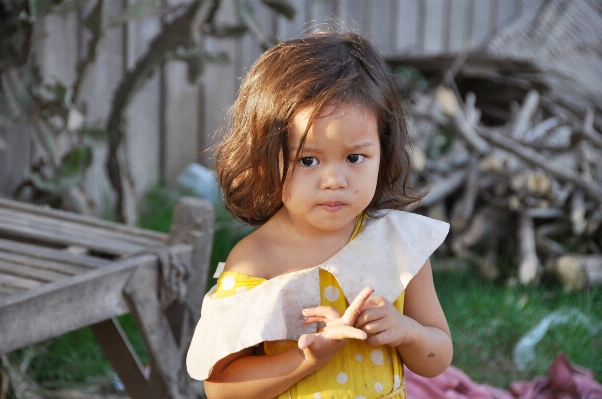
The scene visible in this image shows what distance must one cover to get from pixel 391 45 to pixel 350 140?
16.4 ft

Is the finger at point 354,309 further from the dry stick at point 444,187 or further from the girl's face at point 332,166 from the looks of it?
the dry stick at point 444,187

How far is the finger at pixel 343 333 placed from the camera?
4.12 feet

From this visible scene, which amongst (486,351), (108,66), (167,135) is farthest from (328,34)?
(167,135)

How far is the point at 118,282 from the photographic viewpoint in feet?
6.59

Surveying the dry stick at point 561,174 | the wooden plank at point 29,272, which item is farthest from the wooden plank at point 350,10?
the wooden plank at point 29,272

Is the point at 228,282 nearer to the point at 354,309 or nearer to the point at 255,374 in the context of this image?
the point at 255,374

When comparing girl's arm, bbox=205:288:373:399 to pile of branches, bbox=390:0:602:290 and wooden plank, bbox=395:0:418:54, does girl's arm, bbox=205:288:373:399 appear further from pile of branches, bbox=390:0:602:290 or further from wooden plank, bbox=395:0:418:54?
wooden plank, bbox=395:0:418:54

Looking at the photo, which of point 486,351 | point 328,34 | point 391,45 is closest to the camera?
point 328,34

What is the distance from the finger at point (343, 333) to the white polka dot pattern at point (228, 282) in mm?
240

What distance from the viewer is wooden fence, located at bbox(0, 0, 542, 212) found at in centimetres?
371

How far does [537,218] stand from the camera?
4457mm

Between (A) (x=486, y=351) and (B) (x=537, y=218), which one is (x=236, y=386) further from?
(B) (x=537, y=218)

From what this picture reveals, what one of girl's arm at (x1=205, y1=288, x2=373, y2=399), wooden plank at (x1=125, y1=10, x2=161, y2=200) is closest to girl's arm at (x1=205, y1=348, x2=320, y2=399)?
girl's arm at (x1=205, y1=288, x2=373, y2=399)

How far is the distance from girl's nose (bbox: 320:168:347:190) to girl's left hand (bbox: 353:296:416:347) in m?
0.23
